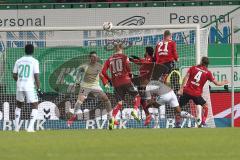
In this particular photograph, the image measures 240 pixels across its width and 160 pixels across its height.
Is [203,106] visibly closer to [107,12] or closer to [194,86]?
[194,86]

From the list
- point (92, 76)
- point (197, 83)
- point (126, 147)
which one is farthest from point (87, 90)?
point (126, 147)

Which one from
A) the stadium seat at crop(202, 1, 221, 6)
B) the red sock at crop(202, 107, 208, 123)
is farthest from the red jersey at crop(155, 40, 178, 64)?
the stadium seat at crop(202, 1, 221, 6)

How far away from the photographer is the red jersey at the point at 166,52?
1948 centimetres

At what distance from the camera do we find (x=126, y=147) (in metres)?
11.5

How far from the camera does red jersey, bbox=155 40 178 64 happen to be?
19484 mm

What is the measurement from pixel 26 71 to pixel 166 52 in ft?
12.9

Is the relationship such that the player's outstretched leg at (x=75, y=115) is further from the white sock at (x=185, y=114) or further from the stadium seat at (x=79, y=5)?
the stadium seat at (x=79, y=5)

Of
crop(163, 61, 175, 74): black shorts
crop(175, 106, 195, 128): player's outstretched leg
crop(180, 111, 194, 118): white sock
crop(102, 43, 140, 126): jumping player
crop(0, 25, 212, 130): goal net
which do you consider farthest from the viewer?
crop(0, 25, 212, 130): goal net

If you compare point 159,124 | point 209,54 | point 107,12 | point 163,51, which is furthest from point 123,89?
point 107,12

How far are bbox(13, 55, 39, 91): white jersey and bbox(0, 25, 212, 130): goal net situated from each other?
3792 millimetres

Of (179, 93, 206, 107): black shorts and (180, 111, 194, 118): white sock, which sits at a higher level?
(179, 93, 206, 107): black shorts

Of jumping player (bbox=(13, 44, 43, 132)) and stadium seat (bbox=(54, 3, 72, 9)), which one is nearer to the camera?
jumping player (bbox=(13, 44, 43, 132))

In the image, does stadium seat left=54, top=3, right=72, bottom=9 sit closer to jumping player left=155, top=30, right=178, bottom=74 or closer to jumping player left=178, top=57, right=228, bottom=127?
jumping player left=155, top=30, right=178, bottom=74

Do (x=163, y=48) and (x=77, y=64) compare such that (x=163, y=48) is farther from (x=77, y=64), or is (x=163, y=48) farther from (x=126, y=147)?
(x=126, y=147)
